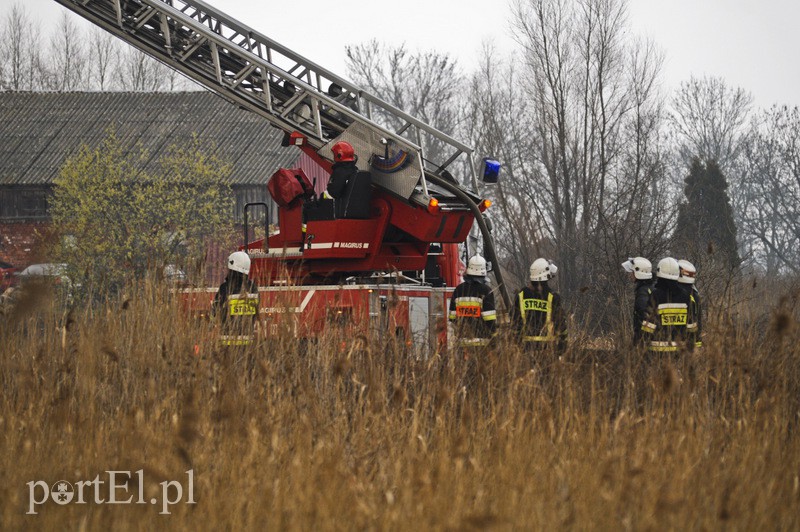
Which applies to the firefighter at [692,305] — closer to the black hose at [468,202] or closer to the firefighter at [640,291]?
the firefighter at [640,291]

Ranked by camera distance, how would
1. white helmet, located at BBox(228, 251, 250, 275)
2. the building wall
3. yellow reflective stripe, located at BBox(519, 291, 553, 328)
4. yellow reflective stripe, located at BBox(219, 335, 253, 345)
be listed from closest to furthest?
yellow reflective stripe, located at BBox(219, 335, 253, 345)
white helmet, located at BBox(228, 251, 250, 275)
yellow reflective stripe, located at BBox(519, 291, 553, 328)
the building wall

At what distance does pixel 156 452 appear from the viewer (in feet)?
17.0

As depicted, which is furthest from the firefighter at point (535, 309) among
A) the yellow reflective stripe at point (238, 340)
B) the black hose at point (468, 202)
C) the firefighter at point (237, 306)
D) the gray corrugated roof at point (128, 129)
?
the gray corrugated roof at point (128, 129)

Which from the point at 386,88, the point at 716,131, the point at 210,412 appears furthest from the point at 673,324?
the point at 716,131

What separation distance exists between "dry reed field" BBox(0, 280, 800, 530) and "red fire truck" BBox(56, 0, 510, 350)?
9.32 ft

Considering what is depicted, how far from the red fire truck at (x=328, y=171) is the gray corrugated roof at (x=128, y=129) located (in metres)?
21.6

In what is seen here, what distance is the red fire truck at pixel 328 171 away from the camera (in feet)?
36.8

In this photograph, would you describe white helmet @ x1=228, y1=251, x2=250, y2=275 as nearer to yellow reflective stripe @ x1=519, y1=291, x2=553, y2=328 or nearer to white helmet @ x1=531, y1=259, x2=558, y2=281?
yellow reflective stripe @ x1=519, y1=291, x2=553, y2=328

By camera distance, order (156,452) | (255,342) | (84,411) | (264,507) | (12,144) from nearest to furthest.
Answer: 1. (264,507)
2. (156,452)
3. (84,411)
4. (255,342)
5. (12,144)

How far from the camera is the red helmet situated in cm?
1129

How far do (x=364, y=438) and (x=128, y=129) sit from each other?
110ft

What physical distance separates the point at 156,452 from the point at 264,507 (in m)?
0.75

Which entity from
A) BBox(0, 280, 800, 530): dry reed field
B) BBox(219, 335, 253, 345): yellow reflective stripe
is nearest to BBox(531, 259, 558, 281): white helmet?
BBox(0, 280, 800, 530): dry reed field

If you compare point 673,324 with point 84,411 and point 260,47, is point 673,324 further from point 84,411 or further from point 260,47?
point 260,47
